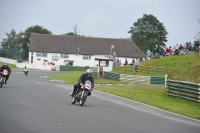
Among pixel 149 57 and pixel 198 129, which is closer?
pixel 198 129

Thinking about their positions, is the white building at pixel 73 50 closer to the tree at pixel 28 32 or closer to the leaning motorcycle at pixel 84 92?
the tree at pixel 28 32

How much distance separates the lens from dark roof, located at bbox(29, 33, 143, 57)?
10281 centimetres

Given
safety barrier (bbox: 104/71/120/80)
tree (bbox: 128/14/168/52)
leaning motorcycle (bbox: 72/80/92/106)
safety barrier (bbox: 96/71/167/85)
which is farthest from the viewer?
tree (bbox: 128/14/168/52)

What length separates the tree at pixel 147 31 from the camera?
381 ft

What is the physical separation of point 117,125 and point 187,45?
39788 mm

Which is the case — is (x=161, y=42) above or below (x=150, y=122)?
above

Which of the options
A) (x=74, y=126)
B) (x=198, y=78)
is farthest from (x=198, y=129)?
(x=198, y=78)

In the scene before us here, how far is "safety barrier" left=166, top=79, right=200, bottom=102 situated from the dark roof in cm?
7256

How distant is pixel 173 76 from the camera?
33062 millimetres

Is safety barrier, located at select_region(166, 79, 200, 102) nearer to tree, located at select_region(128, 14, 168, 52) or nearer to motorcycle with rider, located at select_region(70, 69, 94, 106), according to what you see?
motorcycle with rider, located at select_region(70, 69, 94, 106)

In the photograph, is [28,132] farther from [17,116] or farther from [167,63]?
[167,63]

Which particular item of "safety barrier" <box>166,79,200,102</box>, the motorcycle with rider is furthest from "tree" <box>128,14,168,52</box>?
the motorcycle with rider

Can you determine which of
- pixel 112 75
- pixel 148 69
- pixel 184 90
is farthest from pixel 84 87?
pixel 148 69

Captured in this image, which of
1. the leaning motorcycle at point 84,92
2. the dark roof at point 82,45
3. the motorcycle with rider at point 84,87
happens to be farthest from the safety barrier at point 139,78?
the dark roof at point 82,45
